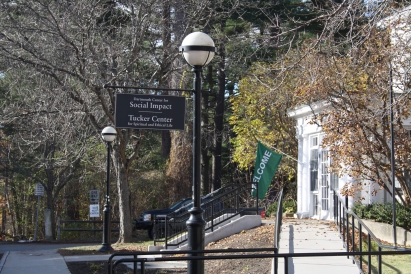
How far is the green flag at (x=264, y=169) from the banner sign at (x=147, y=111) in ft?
34.3

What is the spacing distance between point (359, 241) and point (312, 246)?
6.01ft

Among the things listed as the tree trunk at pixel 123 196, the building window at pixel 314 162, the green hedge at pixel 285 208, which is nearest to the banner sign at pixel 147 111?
the tree trunk at pixel 123 196

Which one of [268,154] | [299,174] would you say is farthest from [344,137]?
[299,174]

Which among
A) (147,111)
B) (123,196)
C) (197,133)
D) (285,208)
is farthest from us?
(285,208)

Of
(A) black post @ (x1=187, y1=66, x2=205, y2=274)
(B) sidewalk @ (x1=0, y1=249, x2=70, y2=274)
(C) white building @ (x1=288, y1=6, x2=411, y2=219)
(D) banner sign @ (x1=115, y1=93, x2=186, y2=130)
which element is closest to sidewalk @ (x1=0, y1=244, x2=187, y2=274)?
(B) sidewalk @ (x1=0, y1=249, x2=70, y2=274)

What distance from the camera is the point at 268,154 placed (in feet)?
65.6

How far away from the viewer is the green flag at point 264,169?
1939 cm

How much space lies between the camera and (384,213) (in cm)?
1477

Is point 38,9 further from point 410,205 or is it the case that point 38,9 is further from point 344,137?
point 410,205

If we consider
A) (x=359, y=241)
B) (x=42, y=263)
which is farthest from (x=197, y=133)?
(x=42, y=263)

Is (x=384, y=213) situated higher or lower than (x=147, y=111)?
lower

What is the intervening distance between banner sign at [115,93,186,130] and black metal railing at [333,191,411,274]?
3396mm

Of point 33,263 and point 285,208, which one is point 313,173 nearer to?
point 285,208

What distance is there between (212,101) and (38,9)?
805 inches
